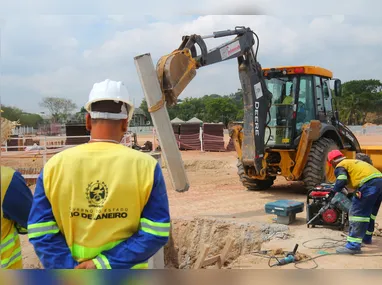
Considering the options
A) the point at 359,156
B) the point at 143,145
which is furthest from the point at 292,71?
the point at 143,145

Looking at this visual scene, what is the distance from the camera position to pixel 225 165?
1725 cm

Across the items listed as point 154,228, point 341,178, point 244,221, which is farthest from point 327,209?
point 154,228

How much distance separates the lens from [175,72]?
21.3 feet

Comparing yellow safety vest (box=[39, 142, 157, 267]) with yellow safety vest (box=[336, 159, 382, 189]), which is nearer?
yellow safety vest (box=[39, 142, 157, 267])

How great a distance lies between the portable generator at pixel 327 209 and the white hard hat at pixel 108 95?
17.6 ft

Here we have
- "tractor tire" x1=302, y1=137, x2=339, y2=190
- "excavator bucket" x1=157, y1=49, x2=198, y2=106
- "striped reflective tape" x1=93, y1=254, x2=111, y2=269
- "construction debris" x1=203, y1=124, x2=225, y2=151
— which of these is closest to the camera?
"striped reflective tape" x1=93, y1=254, x2=111, y2=269

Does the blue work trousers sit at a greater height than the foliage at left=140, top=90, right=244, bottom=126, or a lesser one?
lesser

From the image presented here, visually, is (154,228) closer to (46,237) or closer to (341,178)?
(46,237)


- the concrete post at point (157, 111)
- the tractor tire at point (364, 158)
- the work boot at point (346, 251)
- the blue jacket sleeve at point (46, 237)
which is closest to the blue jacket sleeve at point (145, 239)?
the blue jacket sleeve at point (46, 237)

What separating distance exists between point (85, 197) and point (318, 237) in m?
5.50

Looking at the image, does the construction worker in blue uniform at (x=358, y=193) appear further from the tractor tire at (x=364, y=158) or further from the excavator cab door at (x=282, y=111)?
the tractor tire at (x=364, y=158)

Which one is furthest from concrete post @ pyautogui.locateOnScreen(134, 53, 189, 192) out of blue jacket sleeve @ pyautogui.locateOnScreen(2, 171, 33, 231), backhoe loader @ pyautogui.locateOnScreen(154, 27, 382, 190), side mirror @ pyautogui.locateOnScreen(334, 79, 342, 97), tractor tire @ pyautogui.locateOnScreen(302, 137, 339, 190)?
side mirror @ pyautogui.locateOnScreen(334, 79, 342, 97)

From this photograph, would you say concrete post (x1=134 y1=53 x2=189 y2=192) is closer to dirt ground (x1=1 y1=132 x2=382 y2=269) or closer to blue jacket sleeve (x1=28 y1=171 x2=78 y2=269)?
dirt ground (x1=1 y1=132 x2=382 y2=269)

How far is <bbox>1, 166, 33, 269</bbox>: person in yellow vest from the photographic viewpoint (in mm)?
1991
